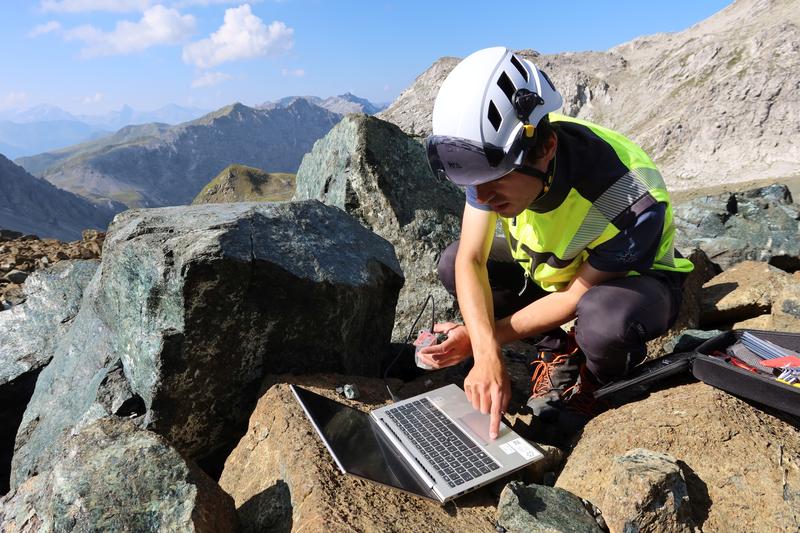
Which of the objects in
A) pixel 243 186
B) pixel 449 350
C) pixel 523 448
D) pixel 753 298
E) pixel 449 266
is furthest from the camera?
pixel 243 186

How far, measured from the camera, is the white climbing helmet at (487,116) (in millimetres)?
3307

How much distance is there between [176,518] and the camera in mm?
2762

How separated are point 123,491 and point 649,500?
284cm

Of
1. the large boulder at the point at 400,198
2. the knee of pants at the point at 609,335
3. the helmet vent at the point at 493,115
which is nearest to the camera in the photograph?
the helmet vent at the point at 493,115

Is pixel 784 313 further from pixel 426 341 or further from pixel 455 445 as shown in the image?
pixel 455 445

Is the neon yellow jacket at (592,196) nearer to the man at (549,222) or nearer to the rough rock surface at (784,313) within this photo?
the man at (549,222)

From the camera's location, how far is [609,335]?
3.74 metres

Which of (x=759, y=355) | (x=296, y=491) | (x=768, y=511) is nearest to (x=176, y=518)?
(x=296, y=491)

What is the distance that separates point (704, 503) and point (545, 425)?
1.33m

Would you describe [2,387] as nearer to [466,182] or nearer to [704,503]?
[466,182]

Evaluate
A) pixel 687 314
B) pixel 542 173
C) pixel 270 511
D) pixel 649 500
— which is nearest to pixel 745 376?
pixel 649 500

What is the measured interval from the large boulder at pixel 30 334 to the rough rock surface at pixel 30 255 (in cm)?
233

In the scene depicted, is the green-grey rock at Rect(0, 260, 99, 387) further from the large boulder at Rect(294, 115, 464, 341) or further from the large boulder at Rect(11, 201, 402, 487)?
the large boulder at Rect(294, 115, 464, 341)

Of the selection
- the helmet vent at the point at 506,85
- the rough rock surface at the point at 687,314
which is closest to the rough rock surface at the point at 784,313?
the rough rock surface at the point at 687,314
